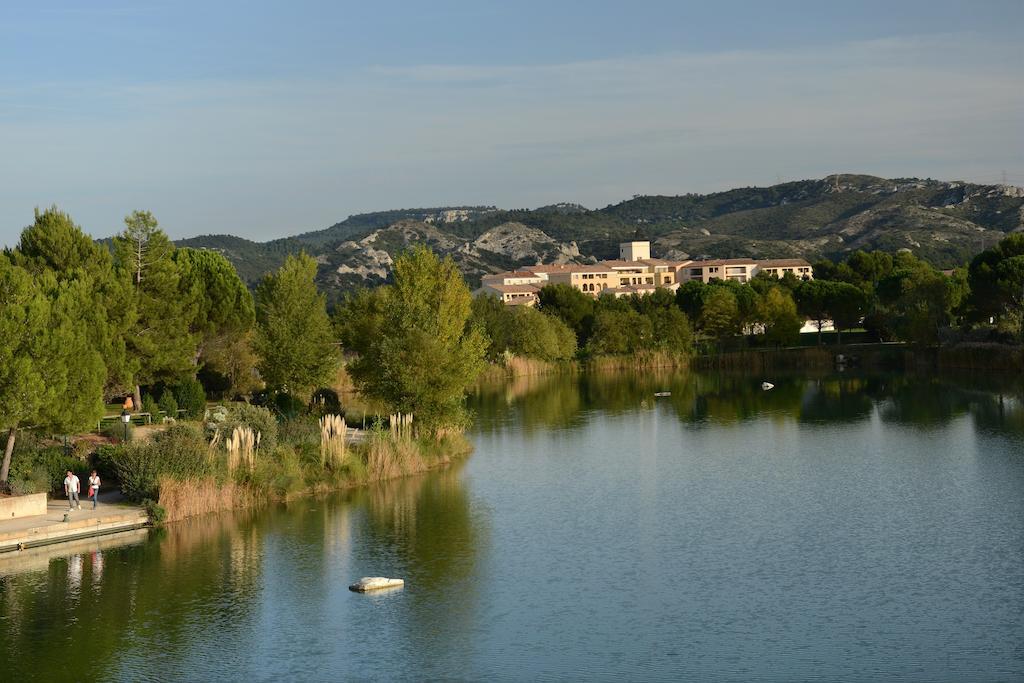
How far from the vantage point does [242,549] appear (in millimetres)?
26188

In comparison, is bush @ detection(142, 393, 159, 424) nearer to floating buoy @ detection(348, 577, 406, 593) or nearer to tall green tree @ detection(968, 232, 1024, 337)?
floating buoy @ detection(348, 577, 406, 593)

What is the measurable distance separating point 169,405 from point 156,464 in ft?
40.4

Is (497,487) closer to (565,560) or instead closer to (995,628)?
(565,560)

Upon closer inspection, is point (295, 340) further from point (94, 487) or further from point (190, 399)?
point (94, 487)

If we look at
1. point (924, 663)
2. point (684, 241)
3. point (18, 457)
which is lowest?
point (924, 663)

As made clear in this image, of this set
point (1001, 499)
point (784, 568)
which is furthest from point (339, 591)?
point (1001, 499)

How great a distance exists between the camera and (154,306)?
42125mm

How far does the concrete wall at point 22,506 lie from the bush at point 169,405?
41.8ft

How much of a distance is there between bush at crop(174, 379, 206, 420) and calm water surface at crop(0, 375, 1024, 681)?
33.9 feet

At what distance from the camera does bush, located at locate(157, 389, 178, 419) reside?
1586 inches

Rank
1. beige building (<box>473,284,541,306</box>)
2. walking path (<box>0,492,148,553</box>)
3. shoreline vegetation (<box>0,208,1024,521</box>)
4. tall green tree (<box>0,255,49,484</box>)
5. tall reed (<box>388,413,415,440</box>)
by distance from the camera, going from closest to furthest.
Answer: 1. walking path (<box>0,492,148,553</box>)
2. tall green tree (<box>0,255,49,484</box>)
3. shoreline vegetation (<box>0,208,1024,521</box>)
4. tall reed (<box>388,413,415,440</box>)
5. beige building (<box>473,284,541,306</box>)

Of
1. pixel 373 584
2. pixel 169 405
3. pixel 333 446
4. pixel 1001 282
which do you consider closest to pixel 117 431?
pixel 169 405

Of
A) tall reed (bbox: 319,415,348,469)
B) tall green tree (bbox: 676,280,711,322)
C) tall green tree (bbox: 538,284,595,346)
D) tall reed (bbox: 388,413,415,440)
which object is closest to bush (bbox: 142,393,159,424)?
tall reed (bbox: 388,413,415,440)

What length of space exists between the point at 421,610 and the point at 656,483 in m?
13.8
